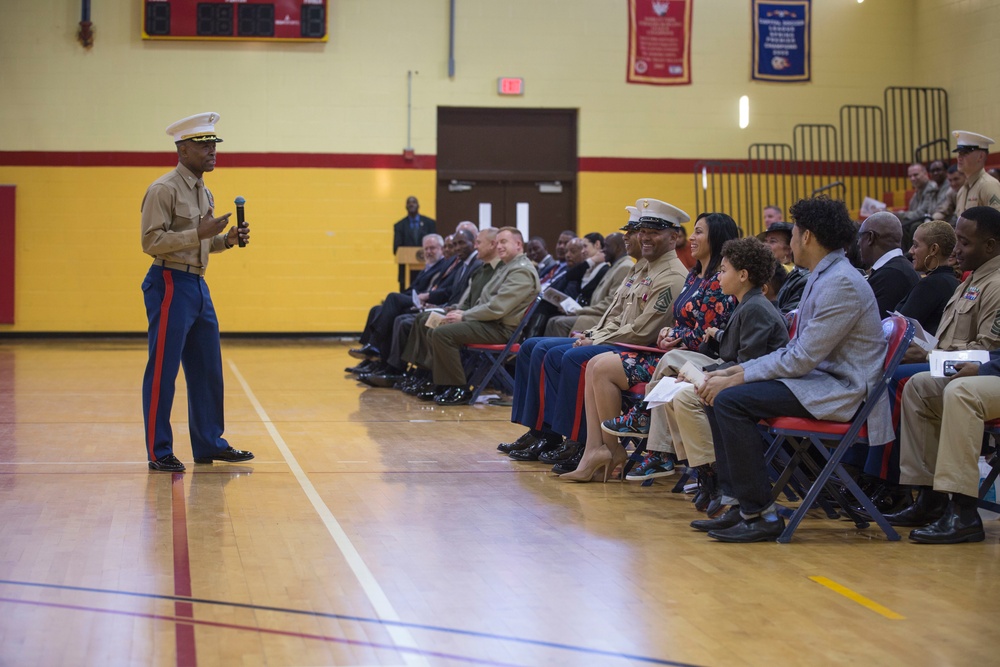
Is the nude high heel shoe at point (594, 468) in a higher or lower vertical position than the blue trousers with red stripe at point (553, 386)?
lower

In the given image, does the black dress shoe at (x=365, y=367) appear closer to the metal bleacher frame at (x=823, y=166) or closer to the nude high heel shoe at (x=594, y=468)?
the nude high heel shoe at (x=594, y=468)

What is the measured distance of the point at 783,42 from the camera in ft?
45.1

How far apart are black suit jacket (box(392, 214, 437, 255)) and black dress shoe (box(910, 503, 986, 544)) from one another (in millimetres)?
9508

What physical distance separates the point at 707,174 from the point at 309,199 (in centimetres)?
471

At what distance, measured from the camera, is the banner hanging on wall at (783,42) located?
13664 mm

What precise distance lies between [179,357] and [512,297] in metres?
2.79

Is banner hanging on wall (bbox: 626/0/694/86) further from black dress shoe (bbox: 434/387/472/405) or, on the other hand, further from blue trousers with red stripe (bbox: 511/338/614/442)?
blue trousers with red stripe (bbox: 511/338/614/442)

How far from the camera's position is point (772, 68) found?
45.2 feet

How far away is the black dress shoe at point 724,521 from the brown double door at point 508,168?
9.82m

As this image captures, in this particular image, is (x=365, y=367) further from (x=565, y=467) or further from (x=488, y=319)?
(x=565, y=467)

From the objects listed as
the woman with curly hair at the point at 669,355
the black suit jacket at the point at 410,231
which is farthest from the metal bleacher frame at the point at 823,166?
the woman with curly hair at the point at 669,355

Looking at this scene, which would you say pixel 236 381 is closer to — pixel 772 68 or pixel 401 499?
pixel 401 499

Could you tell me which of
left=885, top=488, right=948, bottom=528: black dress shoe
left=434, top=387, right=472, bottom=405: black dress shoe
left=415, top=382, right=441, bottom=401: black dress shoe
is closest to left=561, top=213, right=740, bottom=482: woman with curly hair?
left=885, top=488, right=948, bottom=528: black dress shoe

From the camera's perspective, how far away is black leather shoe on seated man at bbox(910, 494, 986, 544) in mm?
4074
